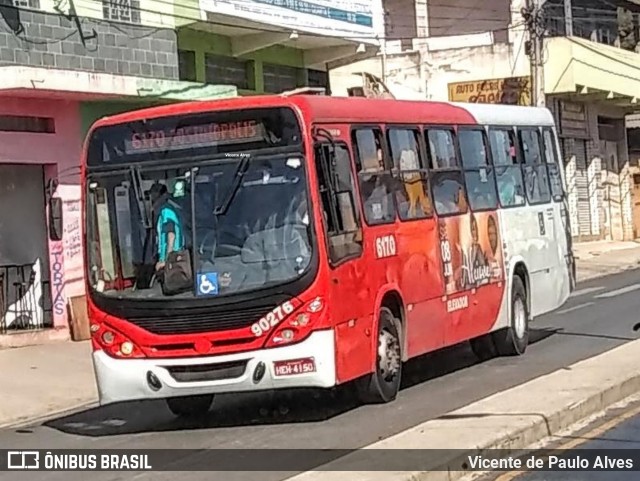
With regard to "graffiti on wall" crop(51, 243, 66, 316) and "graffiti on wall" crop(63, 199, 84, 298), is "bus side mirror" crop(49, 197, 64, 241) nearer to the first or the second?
"graffiti on wall" crop(51, 243, 66, 316)

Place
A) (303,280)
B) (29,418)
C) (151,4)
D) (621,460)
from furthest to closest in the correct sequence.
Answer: (151,4)
(29,418)
(303,280)
(621,460)

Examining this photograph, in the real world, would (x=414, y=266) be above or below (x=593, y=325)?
above

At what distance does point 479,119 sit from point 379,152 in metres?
2.96

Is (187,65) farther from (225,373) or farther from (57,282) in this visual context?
(225,373)

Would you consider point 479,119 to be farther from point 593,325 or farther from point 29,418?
point 29,418

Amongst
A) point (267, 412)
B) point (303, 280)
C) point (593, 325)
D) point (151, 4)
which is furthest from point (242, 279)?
point (151, 4)

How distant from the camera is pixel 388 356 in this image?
1270 centimetres

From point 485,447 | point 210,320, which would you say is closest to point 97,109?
point 210,320

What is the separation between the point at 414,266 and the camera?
13.4 m

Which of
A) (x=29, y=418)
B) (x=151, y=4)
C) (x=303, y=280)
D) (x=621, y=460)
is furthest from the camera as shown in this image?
(x=151, y=4)

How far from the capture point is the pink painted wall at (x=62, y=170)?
68.3ft

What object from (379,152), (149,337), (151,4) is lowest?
(149,337)

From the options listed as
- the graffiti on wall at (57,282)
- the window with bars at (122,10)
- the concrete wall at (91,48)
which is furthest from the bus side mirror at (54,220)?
the window with bars at (122,10)

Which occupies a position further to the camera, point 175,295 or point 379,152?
point 379,152
